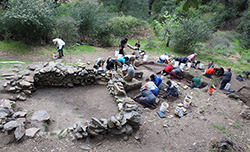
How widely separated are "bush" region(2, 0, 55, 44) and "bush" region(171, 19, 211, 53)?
1129 centimetres

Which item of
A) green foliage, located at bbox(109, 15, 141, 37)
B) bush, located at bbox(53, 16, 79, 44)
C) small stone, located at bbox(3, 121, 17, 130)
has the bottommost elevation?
small stone, located at bbox(3, 121, 17, 130)

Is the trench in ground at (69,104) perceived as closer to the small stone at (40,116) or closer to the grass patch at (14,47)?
the small stone at (40,116)

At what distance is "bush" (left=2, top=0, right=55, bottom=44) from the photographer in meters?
9.25

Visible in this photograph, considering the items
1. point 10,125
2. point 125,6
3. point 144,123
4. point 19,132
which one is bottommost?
point 144,123

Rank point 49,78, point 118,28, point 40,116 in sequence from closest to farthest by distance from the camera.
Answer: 1. point 40,116
2. point 49,78
3. point 118,28

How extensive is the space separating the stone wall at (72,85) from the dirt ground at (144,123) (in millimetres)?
255

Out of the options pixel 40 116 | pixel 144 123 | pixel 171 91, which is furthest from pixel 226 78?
pixel 40 116

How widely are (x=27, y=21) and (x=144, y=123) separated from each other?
951cm

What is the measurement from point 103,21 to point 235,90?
12.0 meters

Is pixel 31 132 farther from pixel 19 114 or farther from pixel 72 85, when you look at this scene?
pixel 72 85

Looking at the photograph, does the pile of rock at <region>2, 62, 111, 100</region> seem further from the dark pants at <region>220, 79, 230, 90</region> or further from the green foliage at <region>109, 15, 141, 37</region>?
the green foliage at <region>109, 15, 141, 37</region>

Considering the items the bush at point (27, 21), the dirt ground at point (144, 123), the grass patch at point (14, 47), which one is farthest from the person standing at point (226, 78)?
the grass patch at point (14, 47)

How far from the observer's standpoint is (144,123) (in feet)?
17.8

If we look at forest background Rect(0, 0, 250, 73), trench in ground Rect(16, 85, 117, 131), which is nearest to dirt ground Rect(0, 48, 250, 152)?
trench in ground Rect(16, 85, 117, 131)
